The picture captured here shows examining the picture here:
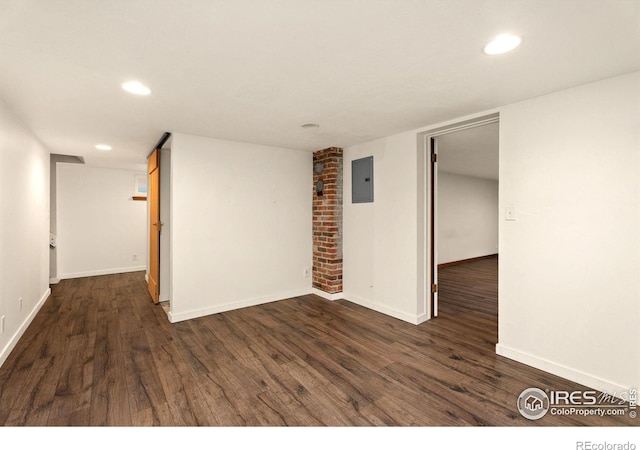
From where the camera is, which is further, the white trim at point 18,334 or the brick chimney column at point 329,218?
the brick chimney column at point 329,218

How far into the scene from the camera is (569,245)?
7.31ft

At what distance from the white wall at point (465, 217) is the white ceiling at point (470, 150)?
1.98 ft

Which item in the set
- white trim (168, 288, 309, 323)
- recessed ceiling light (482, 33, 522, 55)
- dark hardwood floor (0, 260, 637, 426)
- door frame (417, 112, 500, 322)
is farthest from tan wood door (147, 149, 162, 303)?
recessed ceiling light (482, 33, 522, 55)

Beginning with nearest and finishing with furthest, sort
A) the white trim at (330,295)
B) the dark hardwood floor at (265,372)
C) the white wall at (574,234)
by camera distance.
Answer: the dark hardwood floor at (265,372), the white wall at (574,234), the white trim at (330,295)

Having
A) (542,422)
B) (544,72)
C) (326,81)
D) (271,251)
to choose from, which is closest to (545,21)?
(544,72)

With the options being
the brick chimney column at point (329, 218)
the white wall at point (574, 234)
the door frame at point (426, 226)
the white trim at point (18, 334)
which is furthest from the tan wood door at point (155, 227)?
the white wall at point (574, 234)

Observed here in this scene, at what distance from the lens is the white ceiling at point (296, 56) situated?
1.36 metres

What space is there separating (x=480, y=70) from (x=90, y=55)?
238 centimetres

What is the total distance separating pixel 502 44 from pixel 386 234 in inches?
93.9

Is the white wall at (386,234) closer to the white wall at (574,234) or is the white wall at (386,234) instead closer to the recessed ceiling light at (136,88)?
the white wall at (574,234)

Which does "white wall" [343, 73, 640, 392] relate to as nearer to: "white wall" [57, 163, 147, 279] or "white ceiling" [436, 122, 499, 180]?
"white ceiling" [436, 122, 499, 180]

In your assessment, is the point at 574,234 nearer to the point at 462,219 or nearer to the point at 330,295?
the point at 330,295

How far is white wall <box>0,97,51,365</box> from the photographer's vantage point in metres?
2.56

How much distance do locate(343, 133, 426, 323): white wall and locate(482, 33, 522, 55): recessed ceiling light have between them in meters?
1.66
